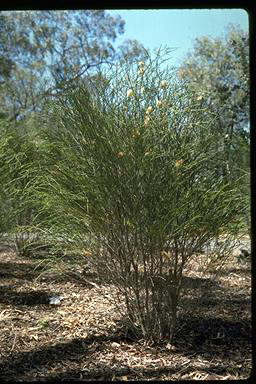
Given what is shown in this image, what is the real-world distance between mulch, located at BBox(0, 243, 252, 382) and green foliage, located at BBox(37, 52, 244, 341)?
13 cm

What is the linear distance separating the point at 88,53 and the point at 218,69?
3935 mm

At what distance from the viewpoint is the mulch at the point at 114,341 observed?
2.13 metres

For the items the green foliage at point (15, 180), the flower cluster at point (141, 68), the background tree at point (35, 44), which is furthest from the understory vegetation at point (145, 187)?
the background tree at point (35, 44)

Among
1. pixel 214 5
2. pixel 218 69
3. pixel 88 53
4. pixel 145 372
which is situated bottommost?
pixel 145 372

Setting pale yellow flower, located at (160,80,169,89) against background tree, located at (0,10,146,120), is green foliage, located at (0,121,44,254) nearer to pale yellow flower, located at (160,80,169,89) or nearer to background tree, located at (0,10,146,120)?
pale yellow flower, located at (160,80,169,89)

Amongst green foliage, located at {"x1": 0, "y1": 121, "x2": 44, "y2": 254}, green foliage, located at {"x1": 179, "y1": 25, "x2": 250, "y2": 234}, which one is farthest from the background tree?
green foliage, located at {"x1": 0, "y1": 121, "x2": 44, "y2": 254}

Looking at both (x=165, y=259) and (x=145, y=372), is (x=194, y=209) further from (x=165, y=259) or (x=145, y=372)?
(x=145, y=372)

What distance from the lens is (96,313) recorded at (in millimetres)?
2887

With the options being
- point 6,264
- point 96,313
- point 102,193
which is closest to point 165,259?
point 102,193

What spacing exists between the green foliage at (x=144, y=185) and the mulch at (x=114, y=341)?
0.44 feet

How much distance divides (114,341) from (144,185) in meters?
0.75

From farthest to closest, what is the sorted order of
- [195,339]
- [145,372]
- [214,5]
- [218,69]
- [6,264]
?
[218,69] < [6,264] < [195,339] < [145,372] < [214,5]

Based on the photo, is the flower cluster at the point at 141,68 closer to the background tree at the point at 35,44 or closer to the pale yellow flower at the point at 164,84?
the pale yellow flower at the point at 164,84

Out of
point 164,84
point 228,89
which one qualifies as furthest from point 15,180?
point 228,89
